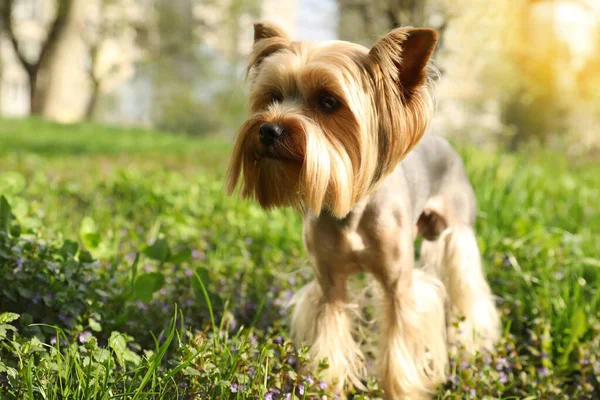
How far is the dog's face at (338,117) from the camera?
2.47 meters

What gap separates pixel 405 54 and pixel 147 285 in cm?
160

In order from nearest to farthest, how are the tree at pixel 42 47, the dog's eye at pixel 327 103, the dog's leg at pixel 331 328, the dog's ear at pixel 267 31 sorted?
1. the dog's eye at pixel 327 103
2. the dog's ear at pixel 267 31
3. the dog's leg at pixel 331 328
4. the tree at pixel 42 47

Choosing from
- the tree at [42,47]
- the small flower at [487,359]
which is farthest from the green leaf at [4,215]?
the tree at [42,47]

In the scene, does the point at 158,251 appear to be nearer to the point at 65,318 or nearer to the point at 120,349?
the point at 65,318

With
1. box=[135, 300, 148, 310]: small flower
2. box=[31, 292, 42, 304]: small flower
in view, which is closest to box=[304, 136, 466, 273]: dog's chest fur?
box=[135, 300, 148, 310]: small flower

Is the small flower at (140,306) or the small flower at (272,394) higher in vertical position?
the small flower at (272,394)

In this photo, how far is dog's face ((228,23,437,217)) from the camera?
2.47 metres

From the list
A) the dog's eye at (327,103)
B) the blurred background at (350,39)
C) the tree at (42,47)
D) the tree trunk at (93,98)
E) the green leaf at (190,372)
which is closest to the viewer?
the green leaf at (190,372)

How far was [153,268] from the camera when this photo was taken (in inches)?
156

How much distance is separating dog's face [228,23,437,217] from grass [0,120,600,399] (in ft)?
2.34

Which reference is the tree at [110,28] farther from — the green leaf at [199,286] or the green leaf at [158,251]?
the green leaf at [199,286]

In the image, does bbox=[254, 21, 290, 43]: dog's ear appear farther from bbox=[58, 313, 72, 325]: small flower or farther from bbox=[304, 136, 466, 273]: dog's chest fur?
bbox=[58, 313, 72, 325]: small flower

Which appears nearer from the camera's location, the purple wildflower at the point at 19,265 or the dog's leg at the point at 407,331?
the purple wildflower at the point at 19,265

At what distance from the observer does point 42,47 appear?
2084 centimetres
